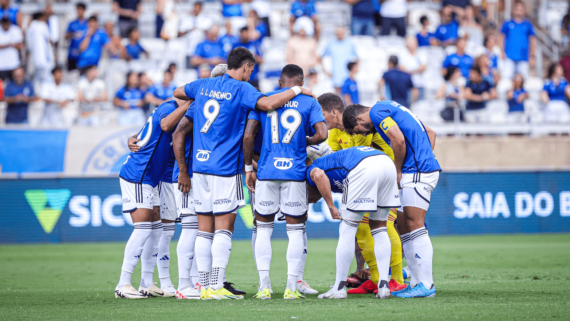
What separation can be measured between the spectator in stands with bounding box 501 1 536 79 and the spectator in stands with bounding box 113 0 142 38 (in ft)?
36.2

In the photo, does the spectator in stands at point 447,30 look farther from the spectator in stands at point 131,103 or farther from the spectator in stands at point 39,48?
the spectator in stands at point 39,48

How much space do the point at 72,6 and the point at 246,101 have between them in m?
16.3

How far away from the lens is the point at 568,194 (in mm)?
15234

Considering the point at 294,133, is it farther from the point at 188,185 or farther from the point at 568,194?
the point at 568,194

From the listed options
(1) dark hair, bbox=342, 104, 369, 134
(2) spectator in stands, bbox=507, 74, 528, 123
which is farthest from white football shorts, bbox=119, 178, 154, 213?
(2) spectator in stands, bbox=507, 74, 528, 123

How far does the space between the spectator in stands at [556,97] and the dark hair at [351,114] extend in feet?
38.1

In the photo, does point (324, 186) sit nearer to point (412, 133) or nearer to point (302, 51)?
point (412, 133)

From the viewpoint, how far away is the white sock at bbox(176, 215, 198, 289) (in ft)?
23.4

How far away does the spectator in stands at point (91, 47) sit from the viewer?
1784 centimetres

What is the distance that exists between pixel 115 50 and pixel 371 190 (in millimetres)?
13412

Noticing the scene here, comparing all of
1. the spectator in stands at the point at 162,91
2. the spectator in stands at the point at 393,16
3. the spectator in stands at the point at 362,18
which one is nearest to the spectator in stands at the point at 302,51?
the spectator in stands at the point at 362,18

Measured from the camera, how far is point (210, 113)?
22.7ft

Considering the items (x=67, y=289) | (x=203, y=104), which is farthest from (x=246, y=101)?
(x=67, y=289)

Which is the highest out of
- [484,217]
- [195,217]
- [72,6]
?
[72,6]
